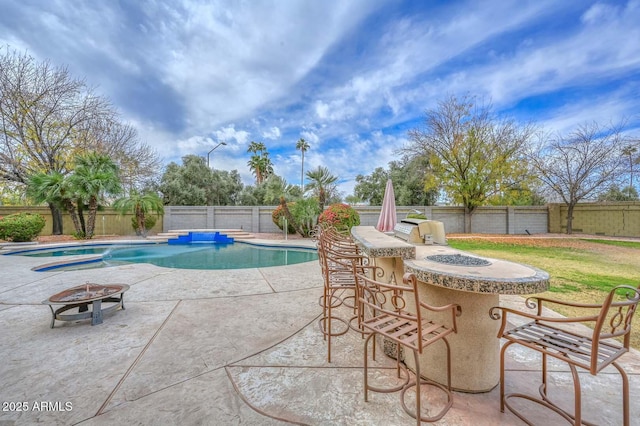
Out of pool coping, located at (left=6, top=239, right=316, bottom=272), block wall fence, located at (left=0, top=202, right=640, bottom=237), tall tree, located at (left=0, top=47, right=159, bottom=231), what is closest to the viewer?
pool coping, located at (left=6, top=239, right=316, bottom=272)

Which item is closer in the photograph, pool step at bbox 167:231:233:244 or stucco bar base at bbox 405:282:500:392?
stucco bar base at bbox 405:282:500:392

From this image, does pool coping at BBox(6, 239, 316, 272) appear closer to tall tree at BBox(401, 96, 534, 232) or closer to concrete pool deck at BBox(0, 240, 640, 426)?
concrete pool deck at BBox(0, 240, 640, 426)

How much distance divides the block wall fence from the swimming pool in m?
3.92

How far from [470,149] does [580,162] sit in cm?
623

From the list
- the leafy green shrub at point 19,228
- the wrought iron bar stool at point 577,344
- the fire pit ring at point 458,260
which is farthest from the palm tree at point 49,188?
the wrought iron bar stool at point 577,344

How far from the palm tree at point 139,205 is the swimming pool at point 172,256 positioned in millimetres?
2313

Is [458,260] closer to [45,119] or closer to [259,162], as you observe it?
[45,119]

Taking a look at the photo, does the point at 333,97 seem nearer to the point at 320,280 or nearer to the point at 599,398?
the point at 320,280

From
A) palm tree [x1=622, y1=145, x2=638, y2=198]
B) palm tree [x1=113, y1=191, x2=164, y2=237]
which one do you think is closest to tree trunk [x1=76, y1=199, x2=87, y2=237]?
palm tree [x1=113, y1=191, x2=164, y2=237]

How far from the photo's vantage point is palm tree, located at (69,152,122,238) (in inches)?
471

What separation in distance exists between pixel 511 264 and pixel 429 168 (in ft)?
59.2

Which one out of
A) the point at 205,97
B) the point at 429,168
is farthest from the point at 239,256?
the point at 429,168

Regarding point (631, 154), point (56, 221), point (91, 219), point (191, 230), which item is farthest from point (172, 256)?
point (631, 154)

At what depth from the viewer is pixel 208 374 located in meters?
2.20
